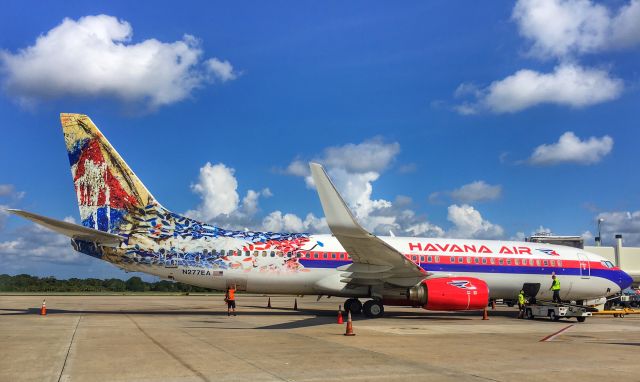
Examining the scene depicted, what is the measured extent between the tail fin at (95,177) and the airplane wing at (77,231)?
2.60 feet

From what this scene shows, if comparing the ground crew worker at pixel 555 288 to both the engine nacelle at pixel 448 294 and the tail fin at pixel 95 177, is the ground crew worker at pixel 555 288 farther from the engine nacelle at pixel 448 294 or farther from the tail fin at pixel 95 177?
the tail fin at pixel 95 177

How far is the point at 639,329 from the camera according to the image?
19.0 metres

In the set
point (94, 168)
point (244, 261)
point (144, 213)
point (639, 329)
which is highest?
point (94, 168)

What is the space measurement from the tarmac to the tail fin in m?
5.02

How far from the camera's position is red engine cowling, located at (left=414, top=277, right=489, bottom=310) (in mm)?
20172

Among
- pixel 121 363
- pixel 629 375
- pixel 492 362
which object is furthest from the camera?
pixel 492 362

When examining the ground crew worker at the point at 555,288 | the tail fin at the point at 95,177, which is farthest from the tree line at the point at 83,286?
the ground crew worker at the point at 555,288

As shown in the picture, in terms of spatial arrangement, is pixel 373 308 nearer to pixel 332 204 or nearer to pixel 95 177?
pixel 332 204

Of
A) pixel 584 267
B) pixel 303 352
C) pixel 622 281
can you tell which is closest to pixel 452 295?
pixel 584 267

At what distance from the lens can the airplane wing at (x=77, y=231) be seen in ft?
60.4

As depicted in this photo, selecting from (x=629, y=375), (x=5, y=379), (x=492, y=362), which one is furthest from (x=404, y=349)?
(x=5, y=379)

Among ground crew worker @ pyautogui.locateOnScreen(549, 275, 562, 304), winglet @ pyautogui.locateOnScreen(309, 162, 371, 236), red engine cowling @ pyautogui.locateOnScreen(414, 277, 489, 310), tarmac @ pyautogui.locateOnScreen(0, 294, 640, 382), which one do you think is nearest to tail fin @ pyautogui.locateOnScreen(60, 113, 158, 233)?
tarmac @ pyautogui.locateOnScreen(0, 294, 640, 382)

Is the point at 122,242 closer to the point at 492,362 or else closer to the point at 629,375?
the point at 492,362

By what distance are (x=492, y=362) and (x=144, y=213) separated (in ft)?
52.4
